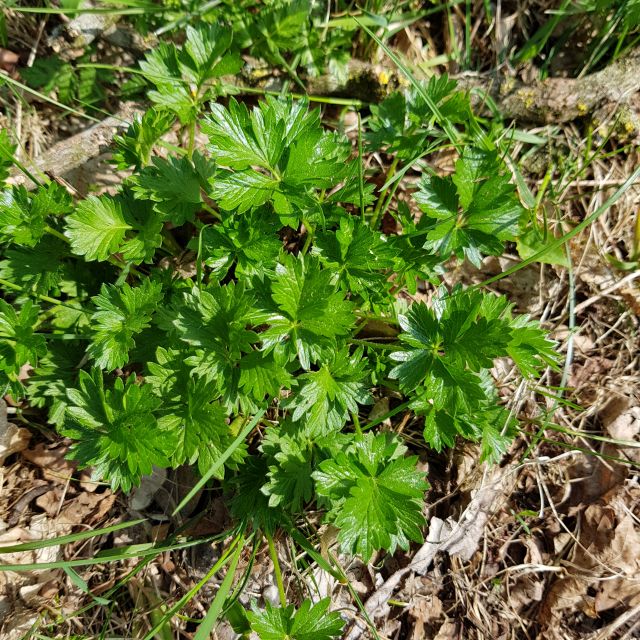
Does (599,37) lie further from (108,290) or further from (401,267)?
(108,290)

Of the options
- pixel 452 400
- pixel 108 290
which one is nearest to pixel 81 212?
pixel 108 290

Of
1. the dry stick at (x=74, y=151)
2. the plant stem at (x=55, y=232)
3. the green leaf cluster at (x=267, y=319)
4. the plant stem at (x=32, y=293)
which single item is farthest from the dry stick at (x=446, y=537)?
the dry stick at (x=74, y=151)

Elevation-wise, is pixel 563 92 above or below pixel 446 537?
above

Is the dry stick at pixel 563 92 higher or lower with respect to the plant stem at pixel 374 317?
higher

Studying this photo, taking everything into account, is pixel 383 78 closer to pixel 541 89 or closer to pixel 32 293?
pixel 541 89

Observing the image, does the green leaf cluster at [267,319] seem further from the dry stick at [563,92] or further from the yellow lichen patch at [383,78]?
the dry stick at [563,92]

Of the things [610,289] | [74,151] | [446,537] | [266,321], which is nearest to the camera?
[266,321]

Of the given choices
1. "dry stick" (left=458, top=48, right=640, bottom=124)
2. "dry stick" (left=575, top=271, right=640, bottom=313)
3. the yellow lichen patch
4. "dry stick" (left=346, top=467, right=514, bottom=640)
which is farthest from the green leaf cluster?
"dry stick" (left=575, top=271, right=640, bottom=313)

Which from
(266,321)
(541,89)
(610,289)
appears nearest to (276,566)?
(266,321)

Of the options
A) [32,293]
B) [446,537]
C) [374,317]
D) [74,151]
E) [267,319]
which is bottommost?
[446,537]
